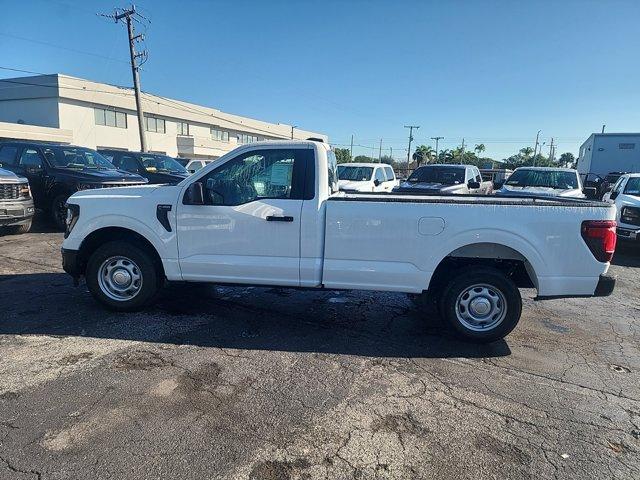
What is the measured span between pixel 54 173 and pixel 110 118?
37.1 m

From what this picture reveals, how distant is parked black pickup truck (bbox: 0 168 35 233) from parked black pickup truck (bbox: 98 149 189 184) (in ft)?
12.4

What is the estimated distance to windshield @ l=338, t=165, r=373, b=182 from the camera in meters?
15.2

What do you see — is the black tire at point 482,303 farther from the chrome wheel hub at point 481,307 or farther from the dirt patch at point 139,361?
the dirt patch at point 139,361

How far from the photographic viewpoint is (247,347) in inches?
163

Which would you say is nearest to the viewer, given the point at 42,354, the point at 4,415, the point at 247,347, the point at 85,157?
the point at 4,415

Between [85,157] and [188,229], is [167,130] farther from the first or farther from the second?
[188,229]

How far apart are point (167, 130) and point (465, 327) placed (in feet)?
164

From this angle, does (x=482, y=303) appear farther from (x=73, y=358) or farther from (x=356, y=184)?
(x=356, y=184)

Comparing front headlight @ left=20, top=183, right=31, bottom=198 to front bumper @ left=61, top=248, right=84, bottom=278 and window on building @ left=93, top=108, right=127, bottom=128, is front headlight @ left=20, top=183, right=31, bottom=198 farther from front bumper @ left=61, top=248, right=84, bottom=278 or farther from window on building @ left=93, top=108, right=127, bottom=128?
window on building @ left=93, top=108, right=127, bottom=128

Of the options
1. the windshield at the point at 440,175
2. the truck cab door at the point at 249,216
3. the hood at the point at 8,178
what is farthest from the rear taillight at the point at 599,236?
the windshield at the point at 440,175

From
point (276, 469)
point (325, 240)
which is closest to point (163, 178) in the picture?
point (325, 240)

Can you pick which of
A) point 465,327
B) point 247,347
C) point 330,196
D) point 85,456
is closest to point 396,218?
point 330,196

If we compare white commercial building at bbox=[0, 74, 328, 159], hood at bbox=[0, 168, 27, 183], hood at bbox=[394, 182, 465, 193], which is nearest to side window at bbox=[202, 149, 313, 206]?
hood at bbox=[0, 168, 27, 183]

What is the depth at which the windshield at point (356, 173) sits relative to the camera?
15.2m
